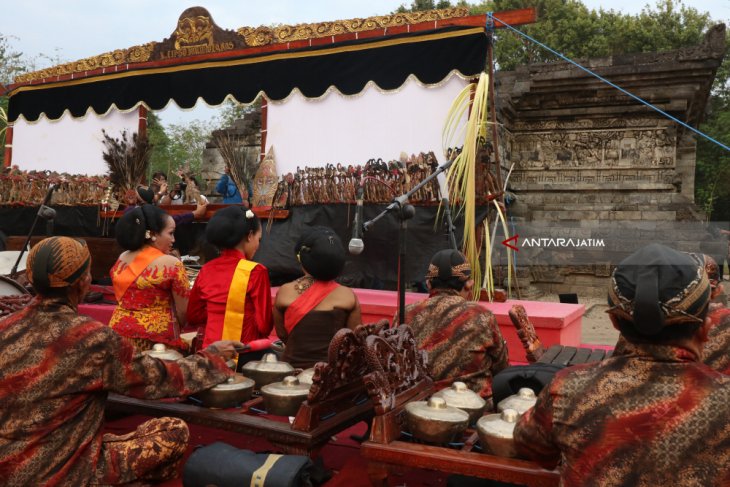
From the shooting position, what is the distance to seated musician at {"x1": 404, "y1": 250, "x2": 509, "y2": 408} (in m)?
2.98

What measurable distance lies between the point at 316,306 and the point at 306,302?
0.21 feet

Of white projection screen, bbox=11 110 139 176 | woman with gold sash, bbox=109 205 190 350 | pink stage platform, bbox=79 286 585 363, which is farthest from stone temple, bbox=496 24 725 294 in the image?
woman with gold sash, bbox=109 205 190 350

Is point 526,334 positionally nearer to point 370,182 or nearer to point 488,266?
point 488,266

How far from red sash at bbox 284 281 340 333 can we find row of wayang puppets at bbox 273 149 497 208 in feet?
10.5

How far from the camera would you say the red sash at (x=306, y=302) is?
3197 mm

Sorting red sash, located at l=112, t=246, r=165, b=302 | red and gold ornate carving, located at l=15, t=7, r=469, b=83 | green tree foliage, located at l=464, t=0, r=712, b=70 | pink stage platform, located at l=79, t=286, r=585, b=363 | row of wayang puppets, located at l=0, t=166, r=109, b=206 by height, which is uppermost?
green tree foliage, located at l=464, t=0, r=712, b=70

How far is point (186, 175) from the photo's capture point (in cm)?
879

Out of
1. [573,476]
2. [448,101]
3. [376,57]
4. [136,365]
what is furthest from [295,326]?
[376,57]

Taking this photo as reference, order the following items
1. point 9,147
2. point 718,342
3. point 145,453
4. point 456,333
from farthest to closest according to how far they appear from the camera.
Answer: point 9,147 < point 456,333 < point 718,342 < point 145,453

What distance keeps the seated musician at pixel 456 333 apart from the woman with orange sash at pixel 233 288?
86 cm

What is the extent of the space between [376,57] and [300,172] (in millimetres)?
1676

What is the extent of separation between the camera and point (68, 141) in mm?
9766

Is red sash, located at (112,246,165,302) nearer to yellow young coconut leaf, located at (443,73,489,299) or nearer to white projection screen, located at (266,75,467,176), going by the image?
yellow young coconut leaf, located at (443,73,489,299)

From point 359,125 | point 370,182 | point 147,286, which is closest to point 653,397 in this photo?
point 147,286
